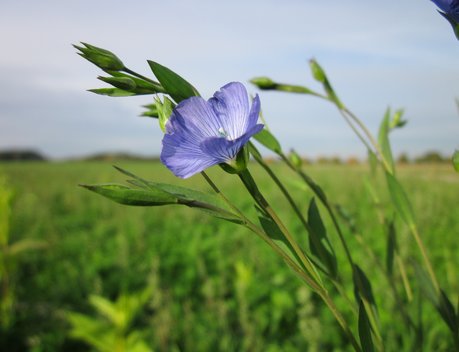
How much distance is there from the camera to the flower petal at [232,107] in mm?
302

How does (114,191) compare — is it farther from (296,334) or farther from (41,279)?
(41,279)

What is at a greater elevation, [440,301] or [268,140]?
[268,140]

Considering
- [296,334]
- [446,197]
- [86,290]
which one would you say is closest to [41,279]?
[86,290]

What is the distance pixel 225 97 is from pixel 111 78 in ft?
0.25

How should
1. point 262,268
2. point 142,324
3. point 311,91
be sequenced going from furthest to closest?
point 262,268
point 142,324
point 311,91

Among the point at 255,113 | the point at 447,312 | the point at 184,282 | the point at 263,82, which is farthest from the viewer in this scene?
the point at 184,282

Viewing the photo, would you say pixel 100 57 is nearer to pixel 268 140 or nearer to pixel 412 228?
pixel 268 140

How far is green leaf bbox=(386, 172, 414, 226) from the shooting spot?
42 centimetres

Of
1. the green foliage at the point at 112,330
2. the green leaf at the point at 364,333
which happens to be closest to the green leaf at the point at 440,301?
the green leaf at the point at 364,333

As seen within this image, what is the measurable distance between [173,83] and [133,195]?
0.08 m

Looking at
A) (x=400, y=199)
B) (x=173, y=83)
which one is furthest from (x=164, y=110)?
(x=400, y=199)

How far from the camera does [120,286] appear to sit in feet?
5.04

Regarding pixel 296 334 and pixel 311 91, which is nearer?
pixel 311 91

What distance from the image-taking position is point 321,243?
366mm
